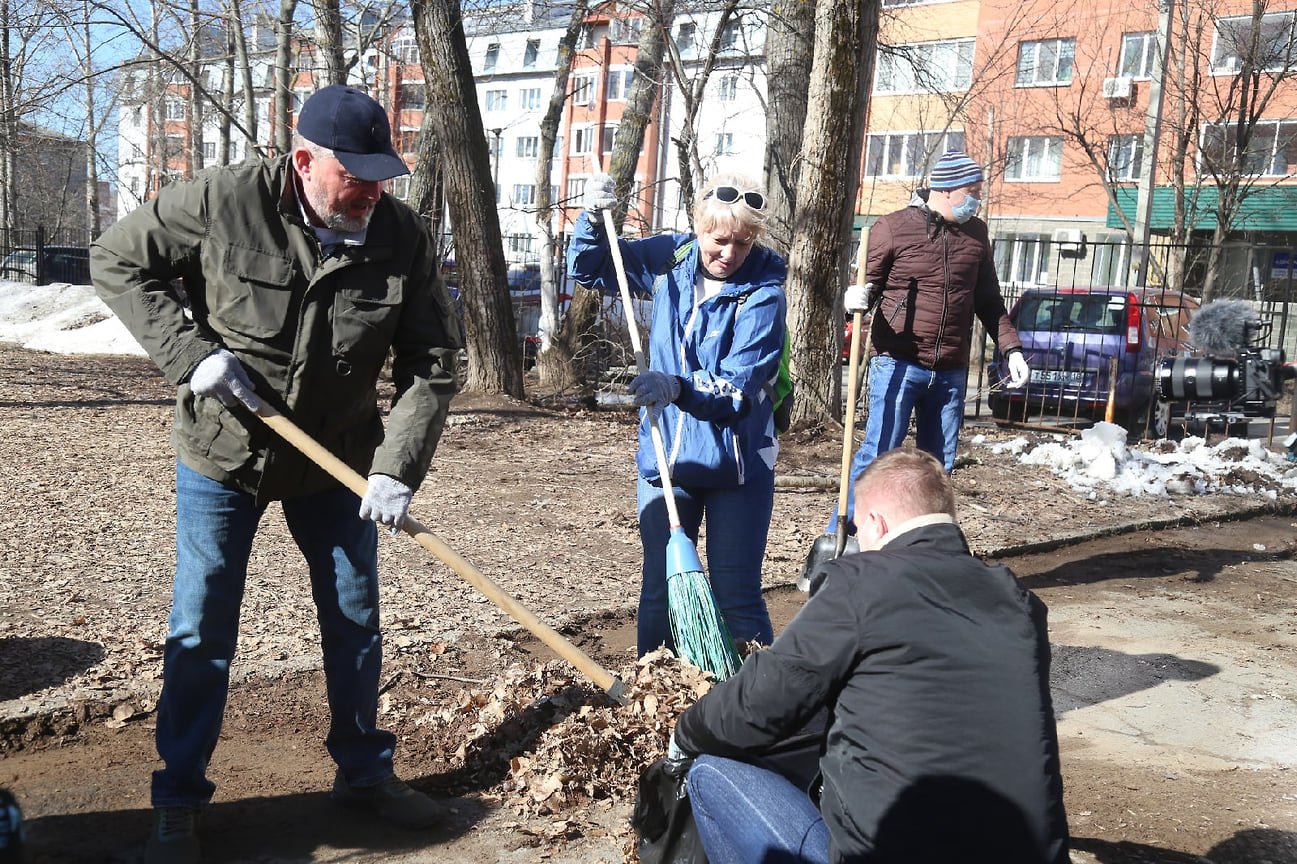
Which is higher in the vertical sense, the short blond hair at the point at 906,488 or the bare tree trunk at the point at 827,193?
the bare tree trunk at the point at 827,193

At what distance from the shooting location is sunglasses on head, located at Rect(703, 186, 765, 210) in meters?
3.58

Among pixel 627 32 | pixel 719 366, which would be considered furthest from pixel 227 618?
pixel 627 32

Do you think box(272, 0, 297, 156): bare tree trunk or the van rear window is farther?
box(272, 0, 297, 156): bare tree trunk

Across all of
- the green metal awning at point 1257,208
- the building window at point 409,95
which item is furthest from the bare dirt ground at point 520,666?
the green metal awning at point 1257,208

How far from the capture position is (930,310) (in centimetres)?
562

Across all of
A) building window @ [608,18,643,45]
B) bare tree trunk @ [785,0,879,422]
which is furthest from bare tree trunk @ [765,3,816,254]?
building window @ [608,18,643,45]

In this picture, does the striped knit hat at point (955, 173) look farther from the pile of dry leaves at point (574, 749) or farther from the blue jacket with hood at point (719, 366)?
the pile of dry leaves at point (574, 749)

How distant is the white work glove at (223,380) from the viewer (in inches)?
109

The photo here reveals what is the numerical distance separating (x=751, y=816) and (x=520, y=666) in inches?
74.3

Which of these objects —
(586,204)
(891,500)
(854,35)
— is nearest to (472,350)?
(854,35)

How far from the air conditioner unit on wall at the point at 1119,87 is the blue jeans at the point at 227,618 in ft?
100

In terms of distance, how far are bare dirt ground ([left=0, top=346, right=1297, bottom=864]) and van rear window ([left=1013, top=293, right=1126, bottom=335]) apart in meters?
4.87

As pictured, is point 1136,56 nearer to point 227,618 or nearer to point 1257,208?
point 1257,208

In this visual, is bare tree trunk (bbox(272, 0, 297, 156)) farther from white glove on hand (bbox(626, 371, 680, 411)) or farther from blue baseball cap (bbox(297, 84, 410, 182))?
blue baseball cap (bbox(297, 84, 410, 182))
